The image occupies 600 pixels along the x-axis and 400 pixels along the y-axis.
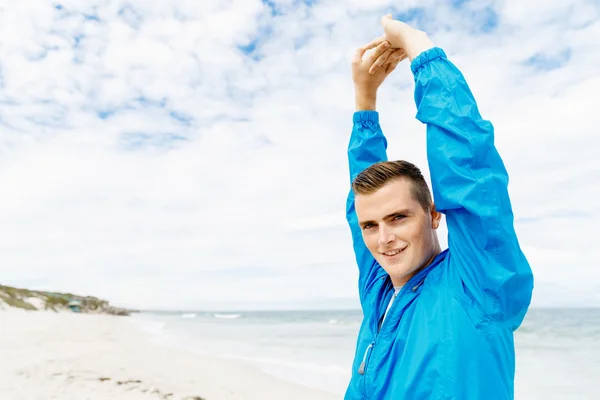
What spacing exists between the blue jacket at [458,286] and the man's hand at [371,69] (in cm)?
44

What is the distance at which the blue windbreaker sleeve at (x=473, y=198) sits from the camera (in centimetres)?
155

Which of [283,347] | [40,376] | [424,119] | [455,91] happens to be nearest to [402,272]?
[424,119]

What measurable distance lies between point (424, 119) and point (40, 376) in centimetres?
679

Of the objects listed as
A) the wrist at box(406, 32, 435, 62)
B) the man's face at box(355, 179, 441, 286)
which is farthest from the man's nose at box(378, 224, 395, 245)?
the wrist at box(406, 32, 435, 62)

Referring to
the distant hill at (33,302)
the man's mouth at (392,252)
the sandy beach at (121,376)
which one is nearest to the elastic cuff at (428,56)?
the man's mouth at (392,252)

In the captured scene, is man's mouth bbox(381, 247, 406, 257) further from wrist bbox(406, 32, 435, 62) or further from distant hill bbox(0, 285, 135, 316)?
distant hill bbox(0, 285, 135, 316)

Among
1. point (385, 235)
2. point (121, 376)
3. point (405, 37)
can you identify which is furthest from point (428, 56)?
point (121, 376)

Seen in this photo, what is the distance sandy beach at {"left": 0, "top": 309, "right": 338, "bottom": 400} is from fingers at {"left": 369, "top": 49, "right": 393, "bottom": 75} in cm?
525

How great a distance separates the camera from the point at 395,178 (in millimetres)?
1795

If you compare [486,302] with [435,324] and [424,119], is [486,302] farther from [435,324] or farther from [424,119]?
[424,119]

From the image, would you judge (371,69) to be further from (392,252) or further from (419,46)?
(392,252)

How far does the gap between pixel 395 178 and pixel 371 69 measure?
0.78 metres

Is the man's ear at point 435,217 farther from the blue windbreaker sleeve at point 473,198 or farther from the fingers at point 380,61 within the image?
the fingers at point 380,61

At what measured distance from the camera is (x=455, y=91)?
1.74m
